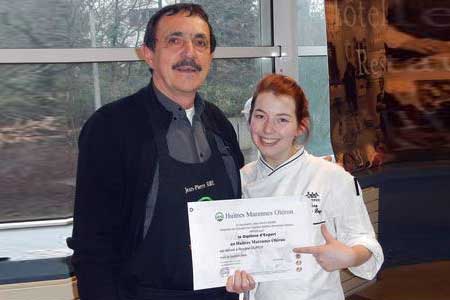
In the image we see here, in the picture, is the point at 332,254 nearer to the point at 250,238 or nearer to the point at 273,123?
the point at 250,238

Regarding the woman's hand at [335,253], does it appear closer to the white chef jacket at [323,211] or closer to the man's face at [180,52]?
the white chef jacket at [323,211]

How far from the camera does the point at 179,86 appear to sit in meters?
1.63

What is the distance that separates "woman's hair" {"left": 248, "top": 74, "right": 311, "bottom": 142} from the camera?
5.51 ft

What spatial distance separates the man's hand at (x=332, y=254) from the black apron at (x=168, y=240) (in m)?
0.34

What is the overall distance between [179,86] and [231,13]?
1.62m

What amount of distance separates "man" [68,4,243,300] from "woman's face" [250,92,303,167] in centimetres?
16

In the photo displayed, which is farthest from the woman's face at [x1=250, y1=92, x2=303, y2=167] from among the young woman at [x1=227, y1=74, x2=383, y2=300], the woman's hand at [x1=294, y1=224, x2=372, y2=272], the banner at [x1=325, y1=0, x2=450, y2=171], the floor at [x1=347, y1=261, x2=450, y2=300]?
the floor at [x1=347, y1=261, x2=450, y2=300]

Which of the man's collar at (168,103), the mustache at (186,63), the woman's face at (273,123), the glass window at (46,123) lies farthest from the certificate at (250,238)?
the glass window at (46,123)

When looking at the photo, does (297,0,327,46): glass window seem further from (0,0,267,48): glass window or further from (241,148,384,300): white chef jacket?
(241,148,384,300): white chef jacket

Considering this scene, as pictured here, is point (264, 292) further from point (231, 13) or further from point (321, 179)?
point (231, 13)

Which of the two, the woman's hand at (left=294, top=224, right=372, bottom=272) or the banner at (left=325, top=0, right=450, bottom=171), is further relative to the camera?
the banner at (left=325, top=0, right=450, bottom=171)

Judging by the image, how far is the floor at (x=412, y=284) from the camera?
4.07 m

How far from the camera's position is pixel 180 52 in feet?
5.34

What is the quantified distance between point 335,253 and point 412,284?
3.03 metres
